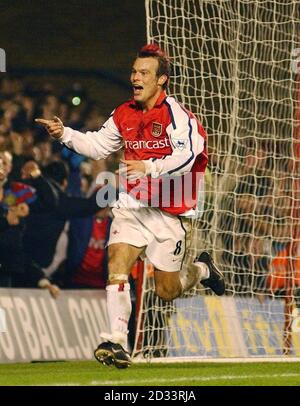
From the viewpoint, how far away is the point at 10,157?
46.9 ft

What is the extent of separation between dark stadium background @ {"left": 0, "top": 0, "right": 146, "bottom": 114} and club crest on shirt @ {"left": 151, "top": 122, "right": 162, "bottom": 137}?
5.92 m

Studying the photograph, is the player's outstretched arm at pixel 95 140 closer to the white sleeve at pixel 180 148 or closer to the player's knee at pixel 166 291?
the white sleeve at pixel 180 148

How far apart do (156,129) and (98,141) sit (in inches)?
21.1

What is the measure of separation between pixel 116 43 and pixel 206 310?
581 centimetres

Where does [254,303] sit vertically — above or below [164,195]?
below

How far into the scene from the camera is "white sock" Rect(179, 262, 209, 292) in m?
12.2

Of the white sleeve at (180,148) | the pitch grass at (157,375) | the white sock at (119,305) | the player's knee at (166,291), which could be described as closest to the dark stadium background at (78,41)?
the player's knee at (166,291)

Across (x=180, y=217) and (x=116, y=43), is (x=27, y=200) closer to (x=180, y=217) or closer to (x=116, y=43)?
(x=180, y=217)

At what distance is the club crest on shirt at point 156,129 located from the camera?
445 inches

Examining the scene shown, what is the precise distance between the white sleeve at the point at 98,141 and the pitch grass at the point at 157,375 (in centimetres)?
170

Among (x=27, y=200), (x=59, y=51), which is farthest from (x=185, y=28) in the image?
(x=59, y=51)

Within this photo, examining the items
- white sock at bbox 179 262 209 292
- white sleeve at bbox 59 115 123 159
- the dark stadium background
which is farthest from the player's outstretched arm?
the dark stadium background

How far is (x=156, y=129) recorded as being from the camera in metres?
11.3

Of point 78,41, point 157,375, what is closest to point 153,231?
point 157,375
